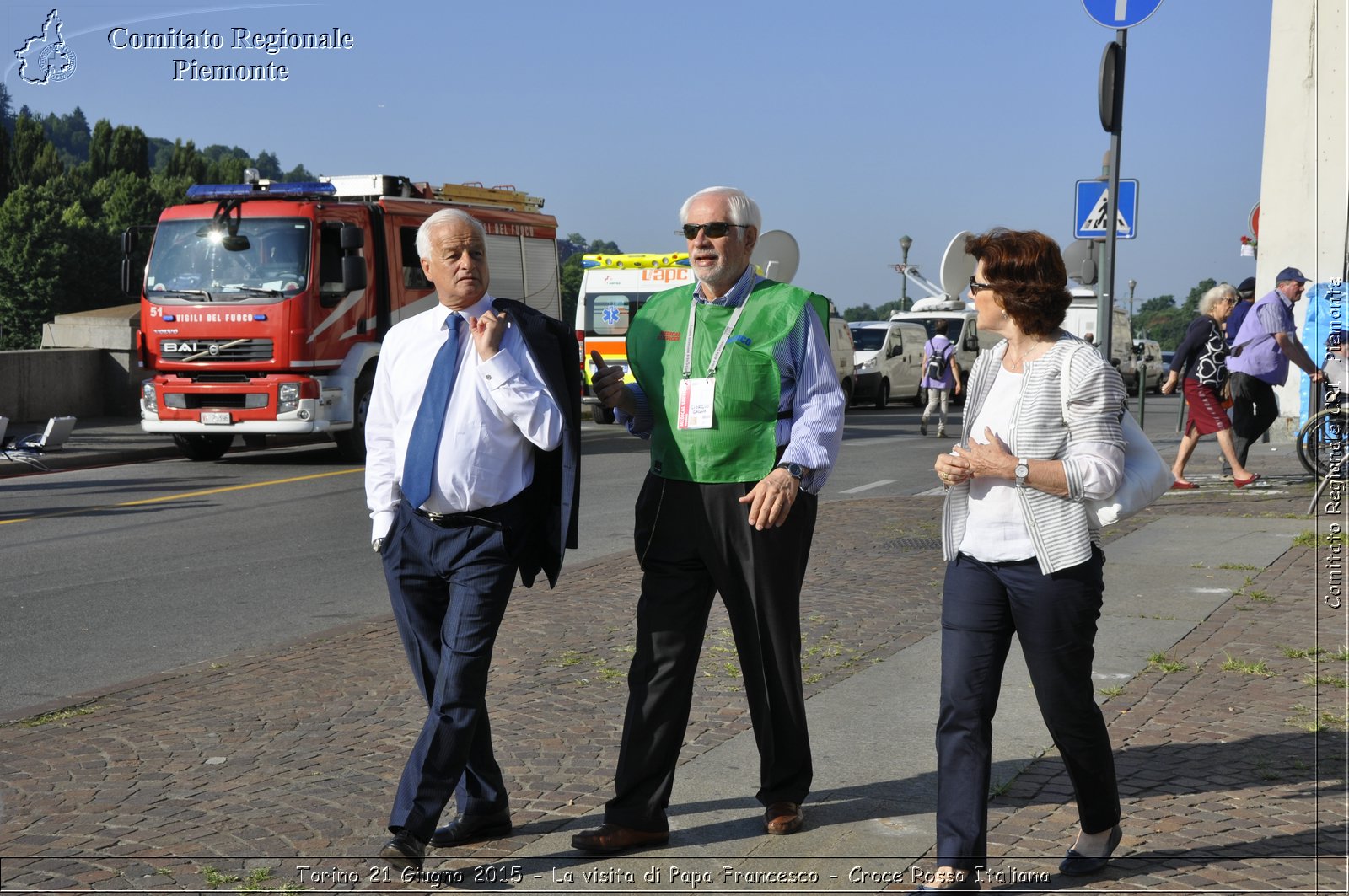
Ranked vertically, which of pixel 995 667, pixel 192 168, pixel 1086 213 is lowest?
pixel 995 667

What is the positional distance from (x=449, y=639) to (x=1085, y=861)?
181 cm

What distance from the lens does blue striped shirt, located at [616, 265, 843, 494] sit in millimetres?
4109

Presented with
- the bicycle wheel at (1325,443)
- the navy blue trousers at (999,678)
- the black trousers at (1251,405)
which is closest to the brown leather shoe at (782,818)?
the navy blue trousers at (999,678)

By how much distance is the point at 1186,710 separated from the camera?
17.9 feet

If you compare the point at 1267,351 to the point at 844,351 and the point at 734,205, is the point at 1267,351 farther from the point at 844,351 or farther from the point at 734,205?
the point at 844,351

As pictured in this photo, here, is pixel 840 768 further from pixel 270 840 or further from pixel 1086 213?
pixel 1086 213

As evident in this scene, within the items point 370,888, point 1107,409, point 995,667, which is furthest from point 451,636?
point 1107,409

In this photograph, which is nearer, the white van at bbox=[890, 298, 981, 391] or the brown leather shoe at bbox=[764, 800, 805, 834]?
the brown leather shoe at bbox=[764, 800, 805, 834]

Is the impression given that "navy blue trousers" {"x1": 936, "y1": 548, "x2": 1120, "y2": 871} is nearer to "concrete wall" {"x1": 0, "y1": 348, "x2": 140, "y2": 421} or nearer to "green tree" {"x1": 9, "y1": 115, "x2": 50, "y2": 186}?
"concrete wall" {"x1": 0, "y1": 348, "x2": 140, "y2": 421}

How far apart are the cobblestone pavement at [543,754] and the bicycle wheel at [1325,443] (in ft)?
13.5

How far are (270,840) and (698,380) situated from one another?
1.79 metres

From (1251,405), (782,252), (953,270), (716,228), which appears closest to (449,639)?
(716,228)

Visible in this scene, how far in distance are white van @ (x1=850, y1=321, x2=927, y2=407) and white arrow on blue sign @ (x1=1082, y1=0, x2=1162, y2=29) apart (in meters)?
20.2

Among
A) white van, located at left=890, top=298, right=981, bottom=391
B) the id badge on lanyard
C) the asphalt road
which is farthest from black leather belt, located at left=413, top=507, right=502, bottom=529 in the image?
white van, located at left=890, top=298, right=981, bottom=391
